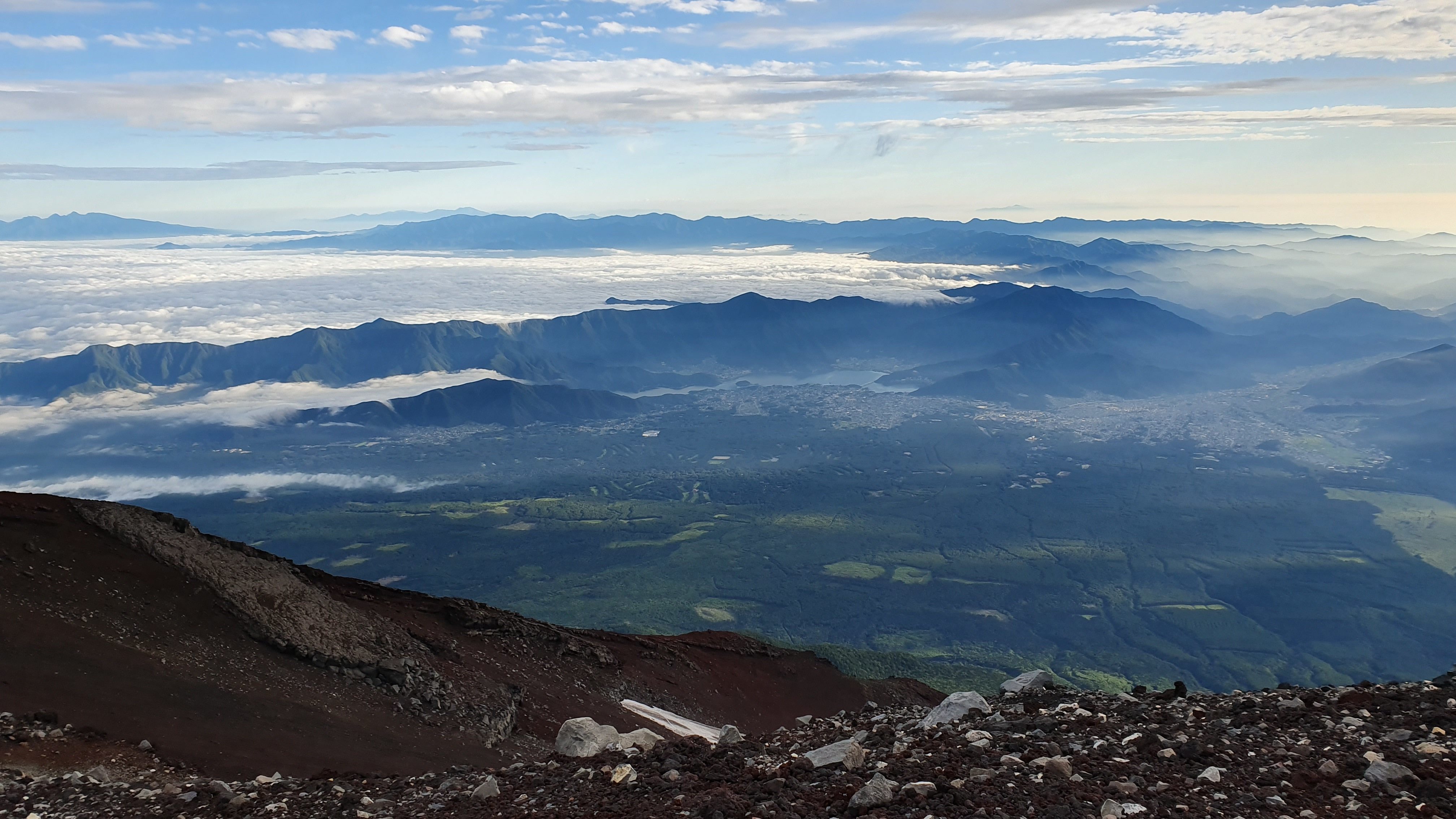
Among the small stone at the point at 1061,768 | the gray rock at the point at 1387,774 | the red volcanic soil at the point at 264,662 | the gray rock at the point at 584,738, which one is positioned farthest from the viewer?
the red volcanic soil at the point at 264,662

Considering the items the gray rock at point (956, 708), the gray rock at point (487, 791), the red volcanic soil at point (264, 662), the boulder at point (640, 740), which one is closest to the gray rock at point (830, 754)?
the gray rock at point (956, 708)

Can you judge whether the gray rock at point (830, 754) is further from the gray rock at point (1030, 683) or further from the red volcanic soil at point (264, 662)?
the red volcanic soil at point (264, 662)

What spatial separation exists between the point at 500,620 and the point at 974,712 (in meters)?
20.8

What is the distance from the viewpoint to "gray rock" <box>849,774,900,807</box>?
33.6 ft

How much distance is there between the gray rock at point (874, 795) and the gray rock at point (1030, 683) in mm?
9261

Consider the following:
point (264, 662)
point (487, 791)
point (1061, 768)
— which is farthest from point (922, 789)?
point (264, 662)

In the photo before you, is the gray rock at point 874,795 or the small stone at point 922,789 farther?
the small stone at point 922,789

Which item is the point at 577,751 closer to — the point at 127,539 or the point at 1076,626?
the point at 127,539

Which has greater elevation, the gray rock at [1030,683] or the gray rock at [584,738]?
the gray rock at [1030,683]

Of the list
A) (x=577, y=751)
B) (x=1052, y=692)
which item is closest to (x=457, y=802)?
(x=577, y=751)

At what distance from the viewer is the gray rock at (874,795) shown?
10.2 metres

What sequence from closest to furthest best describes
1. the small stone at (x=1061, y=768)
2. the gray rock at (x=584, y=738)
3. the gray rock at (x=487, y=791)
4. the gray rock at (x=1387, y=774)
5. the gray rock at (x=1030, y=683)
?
the gray rock at (x=1387, y=774) → the small stone at (x=1061, y=768) → the gray rock at (x=487, y=791) → the gray rock at (x=584, y=738) → the gray rock at (x=1030, y=683)

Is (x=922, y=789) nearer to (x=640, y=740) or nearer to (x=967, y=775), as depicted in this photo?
(x=967, y=775)

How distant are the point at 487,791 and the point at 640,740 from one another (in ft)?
13.4
